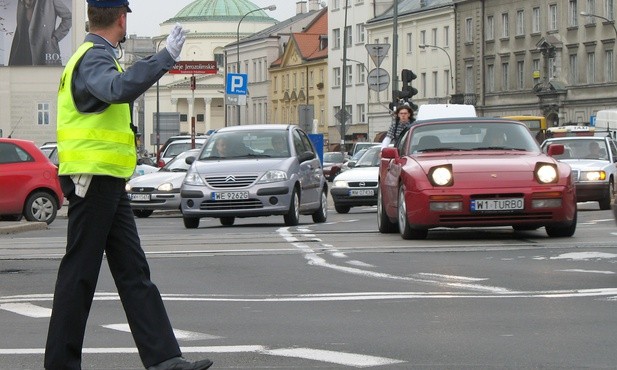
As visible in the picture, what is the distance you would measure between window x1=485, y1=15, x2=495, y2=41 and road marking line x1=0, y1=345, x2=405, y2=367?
100m

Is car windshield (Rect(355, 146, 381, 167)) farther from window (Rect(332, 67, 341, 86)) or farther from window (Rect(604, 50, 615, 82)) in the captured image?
window (Rect(332, 67, 341, 86))

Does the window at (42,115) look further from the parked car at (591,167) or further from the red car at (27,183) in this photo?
the red car at (27,183)

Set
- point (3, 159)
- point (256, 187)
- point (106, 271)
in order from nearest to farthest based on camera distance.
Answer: point (106, 271), point (256, 187), point (3, 159)

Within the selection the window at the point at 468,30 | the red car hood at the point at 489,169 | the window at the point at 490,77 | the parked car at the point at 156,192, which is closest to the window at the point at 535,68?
the window at the point at 490,77

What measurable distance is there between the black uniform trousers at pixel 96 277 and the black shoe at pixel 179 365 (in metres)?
0.02

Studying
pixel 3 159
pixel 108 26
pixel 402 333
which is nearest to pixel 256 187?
pixel 3 159

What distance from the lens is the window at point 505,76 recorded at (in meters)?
106

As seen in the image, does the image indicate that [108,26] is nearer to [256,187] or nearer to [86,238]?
[86,238]

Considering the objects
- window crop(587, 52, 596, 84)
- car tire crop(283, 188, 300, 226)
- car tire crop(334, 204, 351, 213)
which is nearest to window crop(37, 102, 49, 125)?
window crop(587, 52, 596, 84)

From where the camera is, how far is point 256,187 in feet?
80.1

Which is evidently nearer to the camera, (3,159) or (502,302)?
(502,302)

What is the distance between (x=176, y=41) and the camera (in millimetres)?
7395

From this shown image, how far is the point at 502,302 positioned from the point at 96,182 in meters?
4.32

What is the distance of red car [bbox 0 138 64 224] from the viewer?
1148 inches
